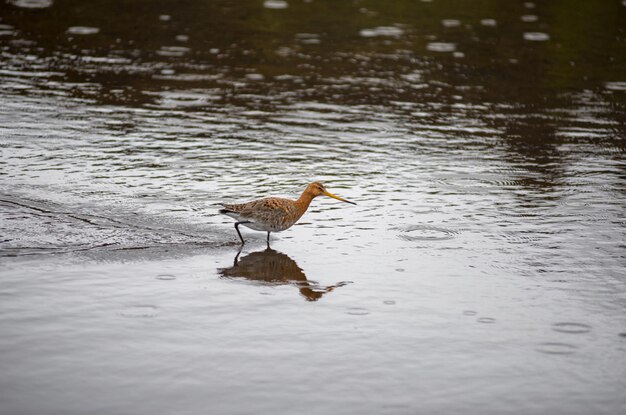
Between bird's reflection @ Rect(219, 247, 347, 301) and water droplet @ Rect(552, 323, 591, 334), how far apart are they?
2.54 metres

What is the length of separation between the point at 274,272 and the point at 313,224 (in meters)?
2.25

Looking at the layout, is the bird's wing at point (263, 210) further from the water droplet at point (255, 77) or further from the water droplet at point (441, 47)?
the water droplet at point (441, 47)

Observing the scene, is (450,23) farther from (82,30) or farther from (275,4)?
(82,30)

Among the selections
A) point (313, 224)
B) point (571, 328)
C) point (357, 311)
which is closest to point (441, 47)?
point (313, 224)

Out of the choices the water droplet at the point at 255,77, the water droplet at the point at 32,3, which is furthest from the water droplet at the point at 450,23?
the water droplet at the point at 32,3

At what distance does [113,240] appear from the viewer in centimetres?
1266

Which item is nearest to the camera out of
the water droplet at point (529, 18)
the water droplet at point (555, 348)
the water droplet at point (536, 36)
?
the water droplet at point (555, 348)

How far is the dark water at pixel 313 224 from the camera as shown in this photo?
360 inches

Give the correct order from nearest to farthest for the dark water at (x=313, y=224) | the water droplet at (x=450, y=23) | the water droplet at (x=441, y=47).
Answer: the dark water at (x=313, y=224) < the water droplet at (x=441, y=47) < the water droplet at (x=450, y=23)

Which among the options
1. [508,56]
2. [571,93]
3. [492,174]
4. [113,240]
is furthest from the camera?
[508,56]

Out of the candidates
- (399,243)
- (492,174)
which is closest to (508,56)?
(492,174)

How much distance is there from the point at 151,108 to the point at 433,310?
11.5 m

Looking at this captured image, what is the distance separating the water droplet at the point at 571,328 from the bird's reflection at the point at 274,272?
100 inches

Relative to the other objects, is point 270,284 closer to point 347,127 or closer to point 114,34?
point 347,127
